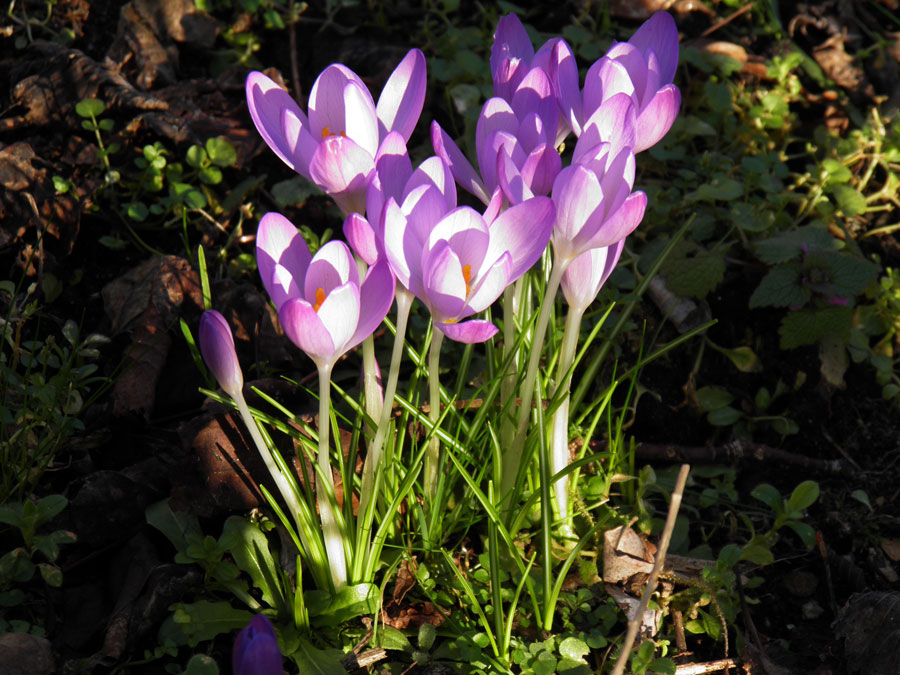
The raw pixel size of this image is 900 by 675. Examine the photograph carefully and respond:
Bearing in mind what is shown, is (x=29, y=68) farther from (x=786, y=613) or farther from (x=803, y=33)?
(x=803, y=33)

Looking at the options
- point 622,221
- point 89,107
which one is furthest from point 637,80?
point 89,107

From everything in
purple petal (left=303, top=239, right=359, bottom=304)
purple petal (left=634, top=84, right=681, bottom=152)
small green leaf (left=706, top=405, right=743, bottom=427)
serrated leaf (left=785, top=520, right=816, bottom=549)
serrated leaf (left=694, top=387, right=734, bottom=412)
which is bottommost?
serrated leaf (left=785, top=520, right=816, bottom=549)

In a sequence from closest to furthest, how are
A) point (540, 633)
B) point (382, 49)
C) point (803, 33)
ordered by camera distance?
point (540, 633) < point (382, 49) < point (803, 33)

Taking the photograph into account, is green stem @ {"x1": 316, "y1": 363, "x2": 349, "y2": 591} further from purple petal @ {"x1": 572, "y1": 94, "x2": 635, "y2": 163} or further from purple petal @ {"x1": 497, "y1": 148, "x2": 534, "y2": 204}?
purple petal @ {"x1": 572, "y1": 94, "x2": 635, "y2": 163}

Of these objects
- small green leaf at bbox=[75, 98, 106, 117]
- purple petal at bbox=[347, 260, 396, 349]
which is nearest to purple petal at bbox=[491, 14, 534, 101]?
purple petal at bbox=[347, 260, 396, 349]

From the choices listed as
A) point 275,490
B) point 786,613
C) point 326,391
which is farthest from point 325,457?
point 786,613

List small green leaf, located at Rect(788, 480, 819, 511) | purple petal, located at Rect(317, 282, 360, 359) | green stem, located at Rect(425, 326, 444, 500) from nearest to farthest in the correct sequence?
purple petal, located at Rect(317, 282, 360, 359) < green stem, located at Rect(425, 326, 444, 500) < small green leaf, located at Rect(788, 480, 819, 511)

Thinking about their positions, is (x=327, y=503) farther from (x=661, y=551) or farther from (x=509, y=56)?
(x=509, y=56)
